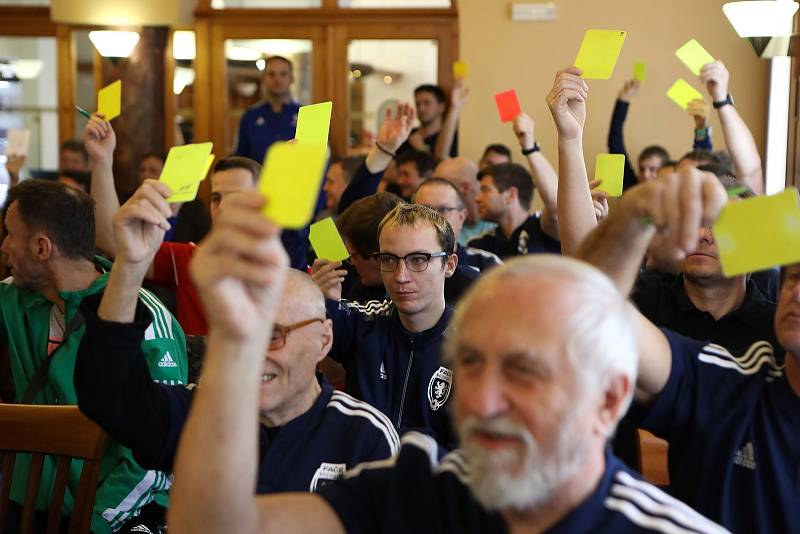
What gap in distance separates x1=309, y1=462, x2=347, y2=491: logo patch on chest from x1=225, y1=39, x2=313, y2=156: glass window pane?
663cm

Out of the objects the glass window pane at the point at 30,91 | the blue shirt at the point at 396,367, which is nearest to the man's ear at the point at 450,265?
the blue shirt at the point at 396,367

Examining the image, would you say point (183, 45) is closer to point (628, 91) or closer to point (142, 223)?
point (628, 91)

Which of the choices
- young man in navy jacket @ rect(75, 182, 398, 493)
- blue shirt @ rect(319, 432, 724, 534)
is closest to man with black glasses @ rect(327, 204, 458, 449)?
young man in navy jacket @ rect(75, 182, 398, 493)

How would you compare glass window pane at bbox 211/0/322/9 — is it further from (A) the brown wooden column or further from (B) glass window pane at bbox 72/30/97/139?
(B) glass window pane at bbox 72/30/97/139

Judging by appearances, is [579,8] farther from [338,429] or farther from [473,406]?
[473,406]

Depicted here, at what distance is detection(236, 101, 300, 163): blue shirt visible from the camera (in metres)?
7.50

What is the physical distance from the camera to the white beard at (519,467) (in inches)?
52.3

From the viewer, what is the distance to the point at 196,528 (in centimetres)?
138

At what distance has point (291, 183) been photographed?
123 centimetres

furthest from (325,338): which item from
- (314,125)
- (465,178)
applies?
(465,178)

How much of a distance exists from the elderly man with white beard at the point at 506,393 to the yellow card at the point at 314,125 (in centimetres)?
97

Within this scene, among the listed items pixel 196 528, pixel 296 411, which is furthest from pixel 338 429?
pixel 196 528

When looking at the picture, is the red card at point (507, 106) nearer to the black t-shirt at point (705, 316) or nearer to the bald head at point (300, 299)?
the black t-shirt at point (705, 316)

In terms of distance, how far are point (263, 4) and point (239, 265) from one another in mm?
7585
